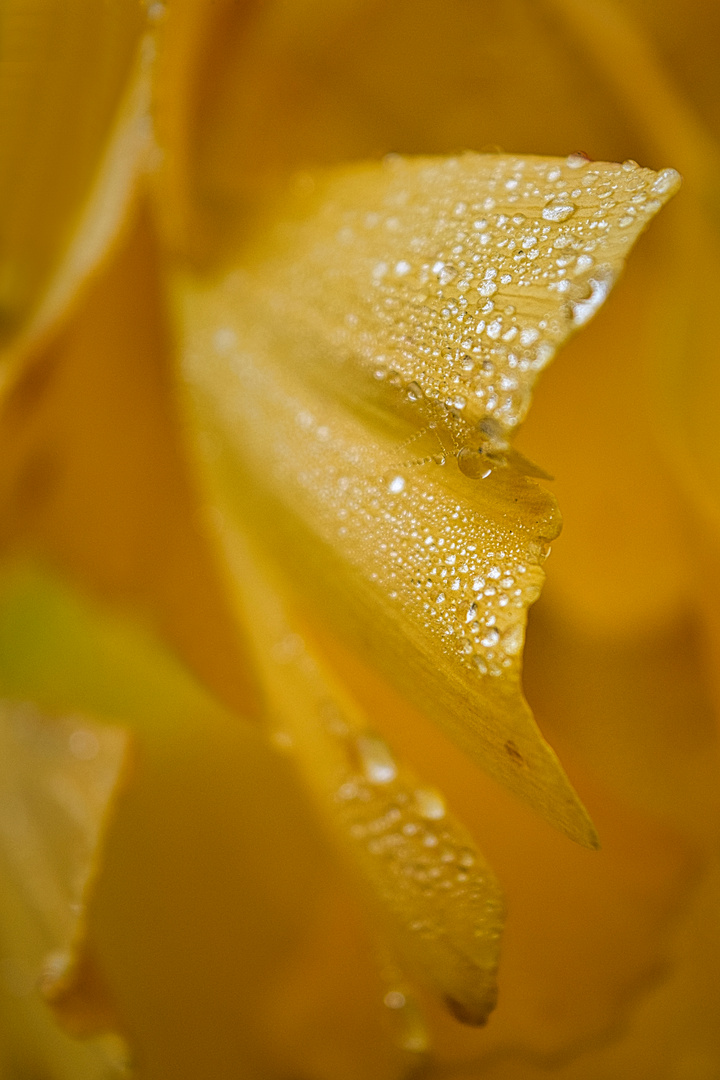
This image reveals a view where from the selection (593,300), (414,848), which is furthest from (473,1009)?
(593,300)

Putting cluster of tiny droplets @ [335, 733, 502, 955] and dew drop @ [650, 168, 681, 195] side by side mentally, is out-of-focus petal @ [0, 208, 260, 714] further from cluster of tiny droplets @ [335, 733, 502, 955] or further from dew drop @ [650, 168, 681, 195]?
dew drop @ [650, 168, 681, 195]

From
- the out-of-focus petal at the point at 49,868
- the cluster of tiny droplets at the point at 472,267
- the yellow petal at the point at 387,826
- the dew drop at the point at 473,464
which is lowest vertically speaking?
the out-of-focus petal at the point at 49,868

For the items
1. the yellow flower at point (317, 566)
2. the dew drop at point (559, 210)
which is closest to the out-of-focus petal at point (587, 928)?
the yellow flower at point (317, 566)

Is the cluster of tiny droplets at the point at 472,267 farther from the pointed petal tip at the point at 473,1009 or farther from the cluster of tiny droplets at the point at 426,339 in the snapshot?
the pointed petal tip at the point at 473,1009

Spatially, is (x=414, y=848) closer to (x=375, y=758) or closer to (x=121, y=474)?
(x=375, y=758)

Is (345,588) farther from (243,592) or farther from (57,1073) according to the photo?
(57,1073)

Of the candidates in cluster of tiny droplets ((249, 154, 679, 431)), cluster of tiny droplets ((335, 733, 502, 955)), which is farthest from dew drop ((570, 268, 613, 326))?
cluster of tiny droplets ((335, 733, 502, 955))

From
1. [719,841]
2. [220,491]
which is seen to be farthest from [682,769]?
[220,491]
